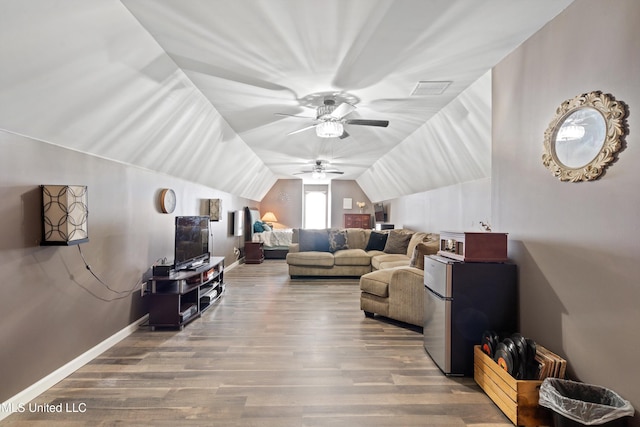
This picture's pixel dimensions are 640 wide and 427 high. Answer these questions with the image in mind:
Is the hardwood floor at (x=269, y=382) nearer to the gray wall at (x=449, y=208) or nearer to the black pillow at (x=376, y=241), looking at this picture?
the gray wall at (x=449, y=208)

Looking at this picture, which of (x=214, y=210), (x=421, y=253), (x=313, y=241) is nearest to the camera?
(x=421, y=253)

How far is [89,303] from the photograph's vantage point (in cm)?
265

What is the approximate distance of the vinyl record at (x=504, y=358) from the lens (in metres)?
1.97

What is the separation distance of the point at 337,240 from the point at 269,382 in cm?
434

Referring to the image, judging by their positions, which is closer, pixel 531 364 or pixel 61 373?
pixel 531 364

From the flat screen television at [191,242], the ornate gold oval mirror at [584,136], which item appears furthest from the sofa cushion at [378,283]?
the flat screen television at [191,242]

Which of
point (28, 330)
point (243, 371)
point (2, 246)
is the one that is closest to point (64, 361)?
point (28, 330)

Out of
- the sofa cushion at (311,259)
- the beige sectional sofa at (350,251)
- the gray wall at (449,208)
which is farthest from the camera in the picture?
the sofa cushion at (311,259)

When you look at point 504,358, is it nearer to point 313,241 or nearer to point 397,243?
point 397,243

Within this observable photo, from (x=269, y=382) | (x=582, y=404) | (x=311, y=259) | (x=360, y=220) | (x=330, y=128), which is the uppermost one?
(x=330, y=128)

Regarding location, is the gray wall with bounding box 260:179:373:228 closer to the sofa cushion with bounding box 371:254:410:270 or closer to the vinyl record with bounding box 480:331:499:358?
the sofa cushion with bounding box 371:254:410:270

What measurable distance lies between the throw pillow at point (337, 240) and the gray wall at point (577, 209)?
4.12 m

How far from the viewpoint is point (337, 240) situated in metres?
6.52

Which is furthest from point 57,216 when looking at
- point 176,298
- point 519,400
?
point 519,400
